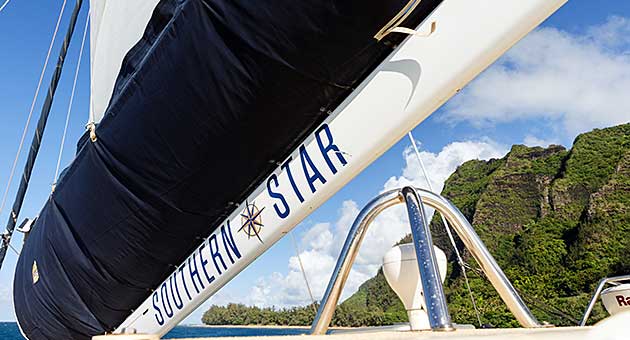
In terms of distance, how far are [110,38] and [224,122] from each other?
3.27ft

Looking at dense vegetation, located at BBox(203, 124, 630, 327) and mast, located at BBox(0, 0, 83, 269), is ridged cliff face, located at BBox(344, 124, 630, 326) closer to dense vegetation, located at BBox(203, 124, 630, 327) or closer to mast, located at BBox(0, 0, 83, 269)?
dense vegetation, located at BBox(203, 124, 630, 327)

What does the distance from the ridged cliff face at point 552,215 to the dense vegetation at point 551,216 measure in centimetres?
5

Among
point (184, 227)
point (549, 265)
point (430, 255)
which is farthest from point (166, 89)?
point (549, 265)

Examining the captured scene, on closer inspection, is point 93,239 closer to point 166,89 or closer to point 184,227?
point 184,227

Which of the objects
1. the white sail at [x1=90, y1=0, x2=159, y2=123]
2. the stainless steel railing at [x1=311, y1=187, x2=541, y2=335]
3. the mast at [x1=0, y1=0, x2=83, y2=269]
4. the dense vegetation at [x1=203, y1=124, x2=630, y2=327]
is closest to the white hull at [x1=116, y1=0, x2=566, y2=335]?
the stainless steel railing at [x1=311, y1=187, x2=541, y2=335]

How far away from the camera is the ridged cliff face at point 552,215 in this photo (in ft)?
82.9

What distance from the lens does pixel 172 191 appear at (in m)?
1.57

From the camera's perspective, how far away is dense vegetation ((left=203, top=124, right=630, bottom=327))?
82.3 feet

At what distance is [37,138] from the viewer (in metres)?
3.07

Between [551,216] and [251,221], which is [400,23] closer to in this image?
[251,221]

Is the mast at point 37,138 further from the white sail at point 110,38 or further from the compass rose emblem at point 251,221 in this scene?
the compass rose emblem at point 251,221

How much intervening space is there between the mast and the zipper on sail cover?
2430 millimetres

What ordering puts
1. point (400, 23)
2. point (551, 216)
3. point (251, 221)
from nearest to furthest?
point (400, 23) → point (251, 221) → point (551, 216)

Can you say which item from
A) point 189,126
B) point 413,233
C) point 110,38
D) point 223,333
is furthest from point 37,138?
point 223,333
